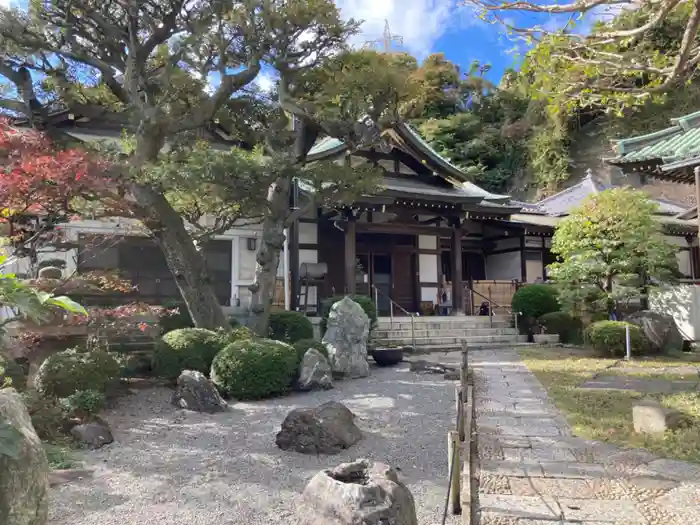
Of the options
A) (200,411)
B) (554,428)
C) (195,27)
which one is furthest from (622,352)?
(195,27)

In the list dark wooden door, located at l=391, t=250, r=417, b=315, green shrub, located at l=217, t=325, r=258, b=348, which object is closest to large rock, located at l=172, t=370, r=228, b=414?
green shrub, located at l=217, t=325, r=258, b=348

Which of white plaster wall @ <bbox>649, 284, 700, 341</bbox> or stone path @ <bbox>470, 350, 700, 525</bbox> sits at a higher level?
white plaster wall @ <bbox>649, 284, 700, 341</bbox>

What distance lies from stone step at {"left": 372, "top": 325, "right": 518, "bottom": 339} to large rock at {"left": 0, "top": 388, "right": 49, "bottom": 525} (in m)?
10.8

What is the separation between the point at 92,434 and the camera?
19.1 feet

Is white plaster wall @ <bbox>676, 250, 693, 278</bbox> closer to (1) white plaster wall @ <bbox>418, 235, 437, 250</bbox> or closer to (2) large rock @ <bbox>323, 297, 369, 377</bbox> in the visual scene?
(1) white plaster wall @ <bbox>418, 235, 437, 250</bbox>

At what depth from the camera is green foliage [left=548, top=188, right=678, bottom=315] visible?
13680 mm

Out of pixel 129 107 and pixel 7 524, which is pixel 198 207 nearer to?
pixel 129 107

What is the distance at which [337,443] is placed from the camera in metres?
5.55

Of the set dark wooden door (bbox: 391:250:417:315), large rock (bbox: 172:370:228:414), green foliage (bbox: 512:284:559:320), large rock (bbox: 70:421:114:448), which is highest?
dark wooden door (bbox: 391:250:417:315)

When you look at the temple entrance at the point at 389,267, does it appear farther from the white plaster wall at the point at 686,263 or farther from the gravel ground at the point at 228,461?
the white plaster wall at the point at 686,263

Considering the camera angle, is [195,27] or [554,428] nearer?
[554,428]

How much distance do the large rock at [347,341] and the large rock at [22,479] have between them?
22.2 ft

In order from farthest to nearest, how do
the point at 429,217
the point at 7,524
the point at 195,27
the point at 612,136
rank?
the point at 612,136, the point at 429,217, the point at 195,27, the point at 7,524

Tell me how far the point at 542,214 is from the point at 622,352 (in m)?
12.3
